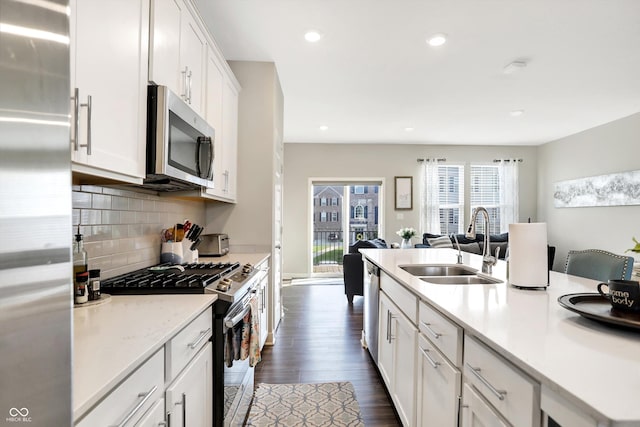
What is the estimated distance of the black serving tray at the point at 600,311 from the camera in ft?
2.90

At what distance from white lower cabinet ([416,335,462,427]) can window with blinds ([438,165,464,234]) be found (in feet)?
19.4

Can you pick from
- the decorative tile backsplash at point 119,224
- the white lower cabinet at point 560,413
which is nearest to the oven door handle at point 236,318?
the decorative tile backsplash at point 119,224

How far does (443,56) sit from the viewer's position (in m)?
3.15

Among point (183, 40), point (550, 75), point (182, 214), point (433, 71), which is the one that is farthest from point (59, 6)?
point (550, 75)

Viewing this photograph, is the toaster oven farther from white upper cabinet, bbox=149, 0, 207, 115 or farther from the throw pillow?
the throw pillow

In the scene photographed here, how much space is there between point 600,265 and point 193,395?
7.67ft

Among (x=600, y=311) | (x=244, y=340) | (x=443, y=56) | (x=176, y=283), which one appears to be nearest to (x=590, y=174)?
(x=443, y=56)

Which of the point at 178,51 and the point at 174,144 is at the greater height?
the point at 178,51

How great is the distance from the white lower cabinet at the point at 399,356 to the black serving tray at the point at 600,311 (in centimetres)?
63

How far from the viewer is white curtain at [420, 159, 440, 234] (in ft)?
22.6

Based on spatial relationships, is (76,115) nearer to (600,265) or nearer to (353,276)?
(600,265)

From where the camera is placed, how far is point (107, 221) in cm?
169

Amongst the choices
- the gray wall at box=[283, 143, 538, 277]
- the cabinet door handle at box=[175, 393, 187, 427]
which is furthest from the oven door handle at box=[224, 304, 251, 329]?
the gray wall at box=[283, 143, 538, 277]

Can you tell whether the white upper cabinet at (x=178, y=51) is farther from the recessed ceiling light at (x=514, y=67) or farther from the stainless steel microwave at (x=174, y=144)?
the recessed ceiling light at (x=514, y=67)
